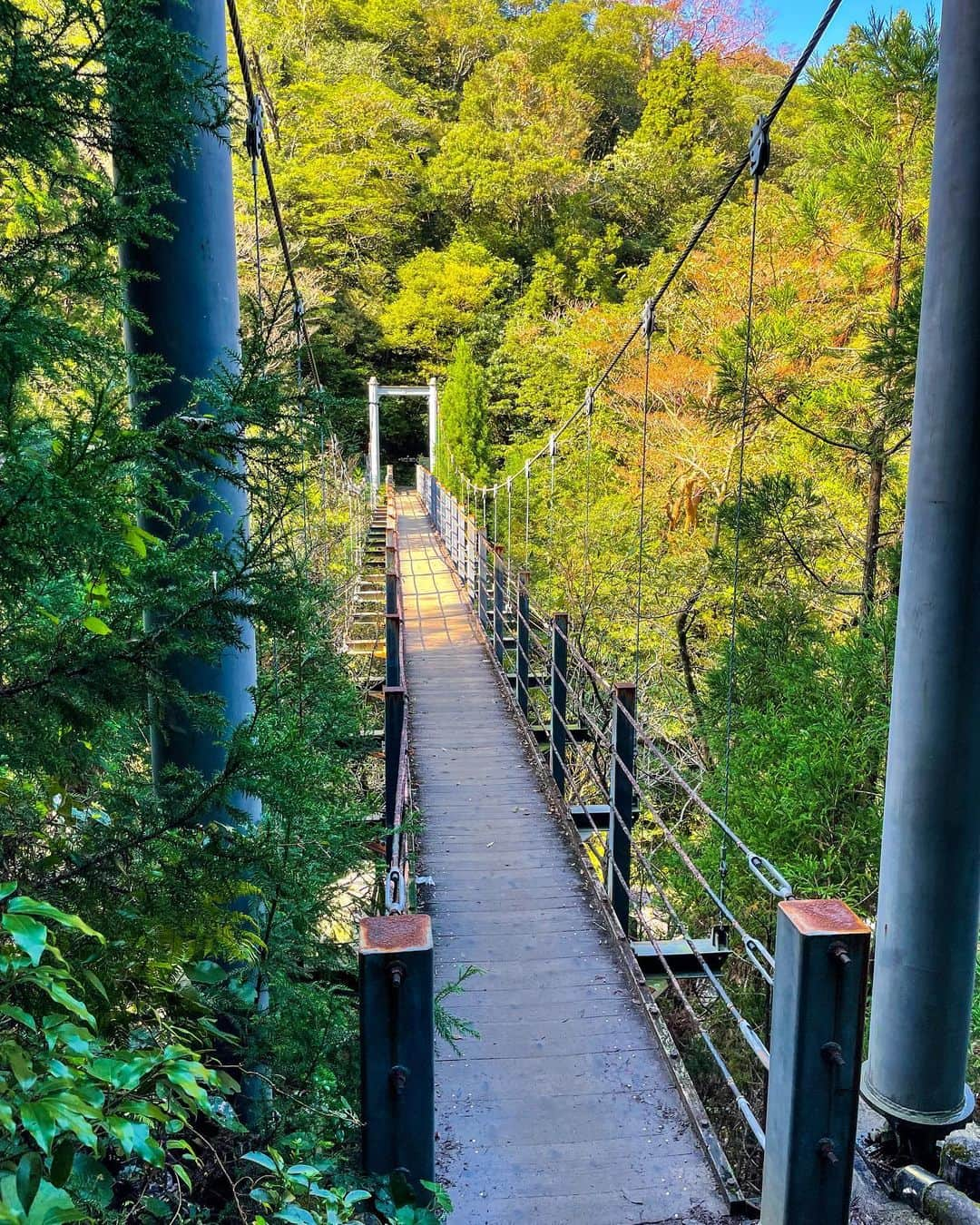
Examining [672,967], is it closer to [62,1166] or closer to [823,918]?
[823,918]

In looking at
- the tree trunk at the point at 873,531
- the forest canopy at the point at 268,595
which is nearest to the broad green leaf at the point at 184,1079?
the forest canopy at the point at 268,595

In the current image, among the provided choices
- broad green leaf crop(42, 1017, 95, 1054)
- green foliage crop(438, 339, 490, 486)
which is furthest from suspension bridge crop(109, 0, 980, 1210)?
green foliage crop(438, 339, 490, 486)

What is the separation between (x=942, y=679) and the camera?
1.77 m

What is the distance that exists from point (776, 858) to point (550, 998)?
125cm

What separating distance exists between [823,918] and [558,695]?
2616 mm

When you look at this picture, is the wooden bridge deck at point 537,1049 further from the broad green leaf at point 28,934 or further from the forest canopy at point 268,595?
the broad green leaf at point 28,934

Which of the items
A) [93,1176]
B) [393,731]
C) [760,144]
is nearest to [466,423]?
[393,731]

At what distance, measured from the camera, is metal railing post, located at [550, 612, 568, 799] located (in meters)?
3.96

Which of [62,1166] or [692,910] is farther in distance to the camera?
[692,910]

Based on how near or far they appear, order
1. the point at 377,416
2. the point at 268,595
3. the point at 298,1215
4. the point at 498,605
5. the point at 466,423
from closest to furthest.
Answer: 1. the point at 298,1215
2. the point at 268,595
3. the point at 498,605
4. the point at 466,423
5. the point at 377,416

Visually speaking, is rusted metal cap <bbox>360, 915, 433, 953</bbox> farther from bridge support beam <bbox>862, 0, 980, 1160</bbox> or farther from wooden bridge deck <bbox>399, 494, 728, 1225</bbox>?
bridge support beam <bbox>862, 0, 980, 1160</bbox>

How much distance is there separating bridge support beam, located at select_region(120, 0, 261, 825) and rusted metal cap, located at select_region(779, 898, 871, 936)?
847mm

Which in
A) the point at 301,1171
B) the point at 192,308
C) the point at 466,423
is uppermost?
the point at 466,423

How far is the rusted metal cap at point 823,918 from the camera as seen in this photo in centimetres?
133
